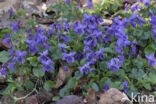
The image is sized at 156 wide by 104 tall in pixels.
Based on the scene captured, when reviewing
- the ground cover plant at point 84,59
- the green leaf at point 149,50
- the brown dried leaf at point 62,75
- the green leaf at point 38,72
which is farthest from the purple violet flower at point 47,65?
the green leaf at point 149,50

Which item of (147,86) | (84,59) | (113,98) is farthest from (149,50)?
(113,98)

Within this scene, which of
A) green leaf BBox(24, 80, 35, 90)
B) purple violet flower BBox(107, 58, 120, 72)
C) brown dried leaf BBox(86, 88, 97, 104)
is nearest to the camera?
brown dried leaf BBox(86, 88, 97, 104)

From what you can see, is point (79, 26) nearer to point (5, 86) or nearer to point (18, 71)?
point (18, 71)

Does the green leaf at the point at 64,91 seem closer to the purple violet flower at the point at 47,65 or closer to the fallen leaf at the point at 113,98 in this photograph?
the purple violet flower at the point at 47,65

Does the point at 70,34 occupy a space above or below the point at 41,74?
above

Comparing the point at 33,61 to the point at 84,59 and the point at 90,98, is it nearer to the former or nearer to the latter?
the point at 84,59

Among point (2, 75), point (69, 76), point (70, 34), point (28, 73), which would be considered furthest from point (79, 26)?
point (2, 75)

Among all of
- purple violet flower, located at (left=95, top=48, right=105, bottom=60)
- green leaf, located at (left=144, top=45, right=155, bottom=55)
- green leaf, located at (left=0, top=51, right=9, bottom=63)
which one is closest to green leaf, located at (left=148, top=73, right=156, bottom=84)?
green leaf, located at (left=144, top=45, right=155, bottom=55)

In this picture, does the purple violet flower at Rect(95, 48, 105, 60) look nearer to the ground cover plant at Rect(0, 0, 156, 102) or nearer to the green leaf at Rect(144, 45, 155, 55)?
the ground cover plant at Rect(0, 0, 156, 102)

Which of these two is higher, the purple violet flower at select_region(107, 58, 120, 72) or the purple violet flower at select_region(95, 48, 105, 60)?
the purple violet flower at select_region(95, 48, 105, 60)
